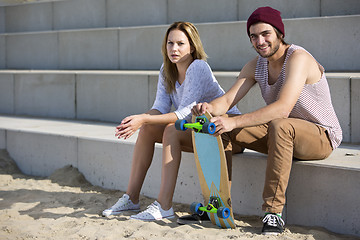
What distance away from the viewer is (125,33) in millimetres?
5914

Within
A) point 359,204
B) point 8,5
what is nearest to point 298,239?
point 359,204

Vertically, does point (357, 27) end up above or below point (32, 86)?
above

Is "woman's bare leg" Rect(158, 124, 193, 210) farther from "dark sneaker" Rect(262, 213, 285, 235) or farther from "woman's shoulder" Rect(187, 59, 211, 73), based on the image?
"dark sneaker" Rect(262, 213, 285, 235)

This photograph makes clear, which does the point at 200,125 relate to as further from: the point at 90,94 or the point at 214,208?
the point at 90,94

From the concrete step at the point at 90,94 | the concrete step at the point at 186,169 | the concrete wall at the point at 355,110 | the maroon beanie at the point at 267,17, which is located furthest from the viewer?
the concrete step at the point at 90,94

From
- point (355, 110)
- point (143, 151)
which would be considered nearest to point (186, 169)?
point (143, 151)

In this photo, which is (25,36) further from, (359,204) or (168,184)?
(359,204)

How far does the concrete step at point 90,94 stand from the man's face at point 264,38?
45.4 inches

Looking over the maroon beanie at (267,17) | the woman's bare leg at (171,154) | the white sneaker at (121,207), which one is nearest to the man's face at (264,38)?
the maroon beanie at (267,17)

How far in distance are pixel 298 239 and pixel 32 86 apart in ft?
13.2

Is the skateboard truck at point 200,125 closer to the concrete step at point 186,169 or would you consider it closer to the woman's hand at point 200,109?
the woman's hand at point 200,109

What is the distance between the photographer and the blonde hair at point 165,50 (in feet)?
11.3

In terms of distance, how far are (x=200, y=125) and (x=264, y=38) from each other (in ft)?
1.90

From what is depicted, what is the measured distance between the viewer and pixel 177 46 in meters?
3.43
